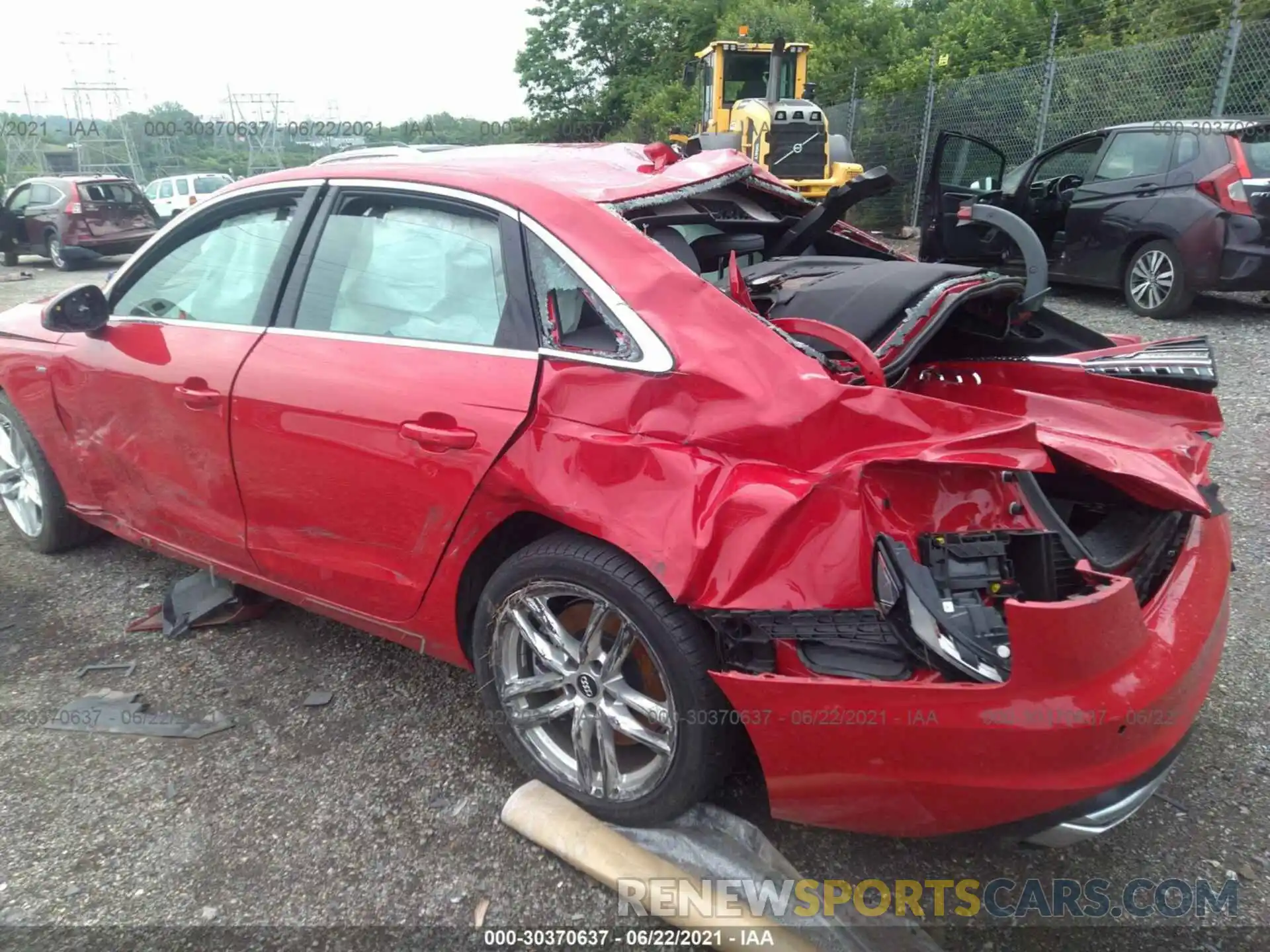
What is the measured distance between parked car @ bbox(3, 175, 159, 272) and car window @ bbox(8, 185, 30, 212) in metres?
0.10

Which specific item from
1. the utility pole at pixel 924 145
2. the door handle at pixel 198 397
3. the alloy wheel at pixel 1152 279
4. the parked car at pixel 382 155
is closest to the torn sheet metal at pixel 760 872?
the door handle at pixel 198 397

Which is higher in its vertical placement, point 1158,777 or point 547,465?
point 547,465

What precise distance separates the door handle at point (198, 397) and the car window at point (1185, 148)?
7554mm

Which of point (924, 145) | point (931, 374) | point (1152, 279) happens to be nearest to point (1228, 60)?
point (1152, 279)

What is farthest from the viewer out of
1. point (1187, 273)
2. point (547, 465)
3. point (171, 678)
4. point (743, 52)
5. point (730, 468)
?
point (743, 52)

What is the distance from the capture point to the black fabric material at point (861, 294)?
2.29 metres

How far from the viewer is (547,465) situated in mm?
2086

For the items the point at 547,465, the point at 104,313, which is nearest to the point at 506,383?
the point at 547,465

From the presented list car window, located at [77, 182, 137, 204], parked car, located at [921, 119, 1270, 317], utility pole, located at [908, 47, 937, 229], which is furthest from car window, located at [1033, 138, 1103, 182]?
car window, located at [77, 182, 137, 204]

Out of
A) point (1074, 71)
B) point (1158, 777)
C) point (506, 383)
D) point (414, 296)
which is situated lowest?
point (1158, 777)

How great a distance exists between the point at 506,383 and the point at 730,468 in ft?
2.11

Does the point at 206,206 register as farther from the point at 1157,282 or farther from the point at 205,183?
the point at 205,183

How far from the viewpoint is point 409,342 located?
7.90 ft

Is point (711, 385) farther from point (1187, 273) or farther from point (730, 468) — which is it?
point (1187, 273)
